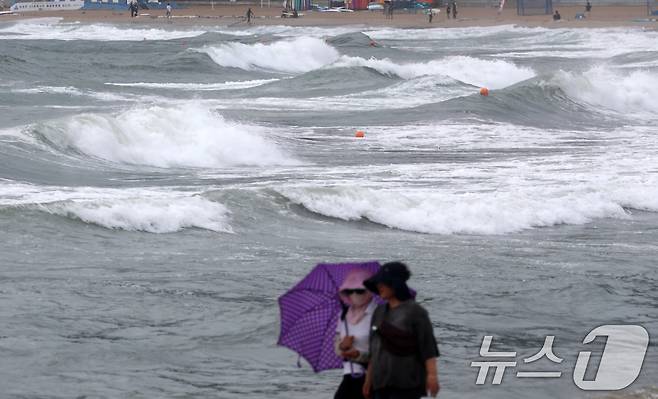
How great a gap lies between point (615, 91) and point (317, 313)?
3194cm

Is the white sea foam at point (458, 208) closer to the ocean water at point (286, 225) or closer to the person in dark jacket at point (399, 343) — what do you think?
the ocean water at point (286, 225)

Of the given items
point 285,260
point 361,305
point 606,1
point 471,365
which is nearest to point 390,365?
point 361,305

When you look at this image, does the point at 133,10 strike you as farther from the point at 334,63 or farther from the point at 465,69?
the point at 334,63

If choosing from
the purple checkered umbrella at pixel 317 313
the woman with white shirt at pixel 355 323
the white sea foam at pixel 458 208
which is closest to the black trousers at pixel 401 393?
the woman with white shirt at pixel 355 323

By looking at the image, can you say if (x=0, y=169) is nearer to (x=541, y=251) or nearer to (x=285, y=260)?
(x=285, y=260)

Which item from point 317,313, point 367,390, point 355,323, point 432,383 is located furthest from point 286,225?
point 432,383

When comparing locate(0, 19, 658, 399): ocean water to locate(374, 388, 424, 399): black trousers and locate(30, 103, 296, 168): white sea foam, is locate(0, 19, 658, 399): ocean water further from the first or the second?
locate(374, 388, 424, 399): black trousers

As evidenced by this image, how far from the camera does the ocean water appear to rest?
9305mm

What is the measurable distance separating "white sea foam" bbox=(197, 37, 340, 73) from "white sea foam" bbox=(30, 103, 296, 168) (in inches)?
1027

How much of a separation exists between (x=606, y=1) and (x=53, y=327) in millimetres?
82466

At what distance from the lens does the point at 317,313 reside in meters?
6.17

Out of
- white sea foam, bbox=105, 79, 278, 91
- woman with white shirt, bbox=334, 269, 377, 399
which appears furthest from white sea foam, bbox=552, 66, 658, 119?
woman with white shirt, bbox=334, 269, 377, 399

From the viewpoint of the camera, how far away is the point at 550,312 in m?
11.0

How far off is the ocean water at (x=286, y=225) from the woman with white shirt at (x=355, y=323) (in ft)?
8.37
